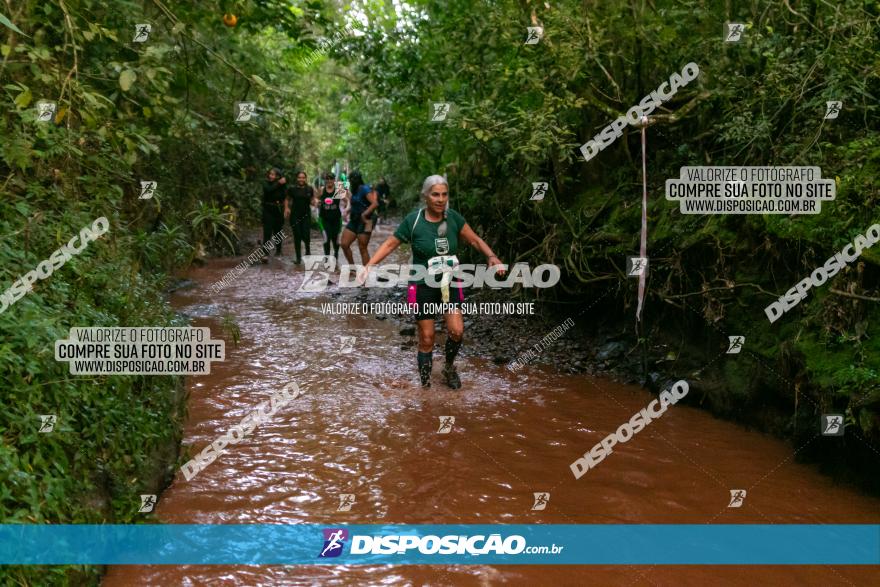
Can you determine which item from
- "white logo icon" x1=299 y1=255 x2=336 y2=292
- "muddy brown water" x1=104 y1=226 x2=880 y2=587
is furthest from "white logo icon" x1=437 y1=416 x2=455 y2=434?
"white logo icon" x1=299 y1=255 x2=336 y2=292

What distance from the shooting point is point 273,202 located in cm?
1469

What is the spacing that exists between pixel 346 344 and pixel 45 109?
4.88m

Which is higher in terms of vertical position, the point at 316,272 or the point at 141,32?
the point at 141,32

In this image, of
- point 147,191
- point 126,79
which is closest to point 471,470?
point 126,79

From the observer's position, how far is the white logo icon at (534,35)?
7.86 m

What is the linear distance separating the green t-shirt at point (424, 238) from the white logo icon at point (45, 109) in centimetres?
313

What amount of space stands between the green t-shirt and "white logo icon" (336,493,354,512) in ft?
8.73

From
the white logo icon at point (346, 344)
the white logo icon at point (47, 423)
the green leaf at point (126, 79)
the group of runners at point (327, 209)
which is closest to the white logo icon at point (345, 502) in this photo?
the white logo icon at point (47, 423)

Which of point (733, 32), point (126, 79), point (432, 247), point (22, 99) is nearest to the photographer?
point (22, 99)

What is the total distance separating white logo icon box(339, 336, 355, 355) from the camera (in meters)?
8.66

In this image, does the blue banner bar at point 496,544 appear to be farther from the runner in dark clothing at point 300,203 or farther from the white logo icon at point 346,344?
the runner in dark clothing at point 300,203

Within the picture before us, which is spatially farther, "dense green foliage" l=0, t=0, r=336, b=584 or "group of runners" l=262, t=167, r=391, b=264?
"group of runners" l=262, t=167, r=391, b=264

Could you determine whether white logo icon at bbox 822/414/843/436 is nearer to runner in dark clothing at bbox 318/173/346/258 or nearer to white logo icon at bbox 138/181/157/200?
white logo icon at bbox 138/181/157/200

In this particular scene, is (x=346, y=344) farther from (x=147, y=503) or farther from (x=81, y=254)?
(x=147, y=503)
